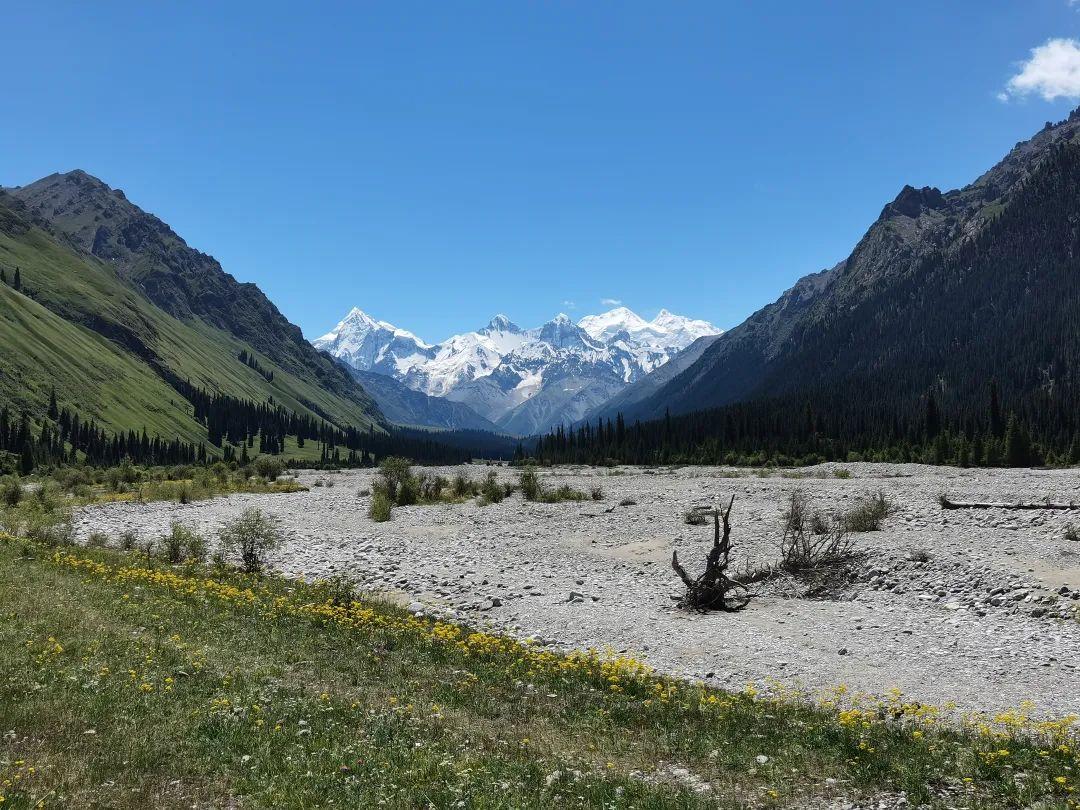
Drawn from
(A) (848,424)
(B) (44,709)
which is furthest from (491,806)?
(A) (848,424)

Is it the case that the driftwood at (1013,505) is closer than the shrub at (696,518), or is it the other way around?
the driftwood at (1013,505)

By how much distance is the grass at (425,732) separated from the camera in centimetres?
816

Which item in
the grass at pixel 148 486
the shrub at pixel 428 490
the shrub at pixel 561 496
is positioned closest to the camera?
A: the shrub at pixel 561 496

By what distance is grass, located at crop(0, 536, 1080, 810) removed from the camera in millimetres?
8164

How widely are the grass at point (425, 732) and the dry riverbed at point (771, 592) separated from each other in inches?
101

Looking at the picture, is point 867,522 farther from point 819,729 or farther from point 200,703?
point 200,703

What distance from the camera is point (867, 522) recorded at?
102 feet

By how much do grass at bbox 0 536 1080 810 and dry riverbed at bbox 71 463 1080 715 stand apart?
2573mm

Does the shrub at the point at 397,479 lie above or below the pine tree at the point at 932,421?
below

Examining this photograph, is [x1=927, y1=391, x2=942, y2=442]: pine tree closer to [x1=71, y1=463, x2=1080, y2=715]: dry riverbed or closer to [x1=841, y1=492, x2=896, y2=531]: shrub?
[x1=71, y1=463, x2=1080, y2=715]: dry riverbed

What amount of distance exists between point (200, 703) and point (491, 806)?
623cm

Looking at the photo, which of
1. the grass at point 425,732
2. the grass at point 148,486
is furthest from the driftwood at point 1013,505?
the grass at point 148,486

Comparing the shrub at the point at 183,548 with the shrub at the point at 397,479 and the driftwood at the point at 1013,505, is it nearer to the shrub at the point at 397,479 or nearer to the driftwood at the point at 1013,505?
the shrub at the point at 397,479

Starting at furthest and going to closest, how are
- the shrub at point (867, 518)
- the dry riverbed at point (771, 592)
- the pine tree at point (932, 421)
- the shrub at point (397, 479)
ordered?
1. the pine tree at point (932, 421)
2. the shrub at point (397, 479)
3. the shrub at point (867, 518)
4. the dry riverbed at point (771, 592)
